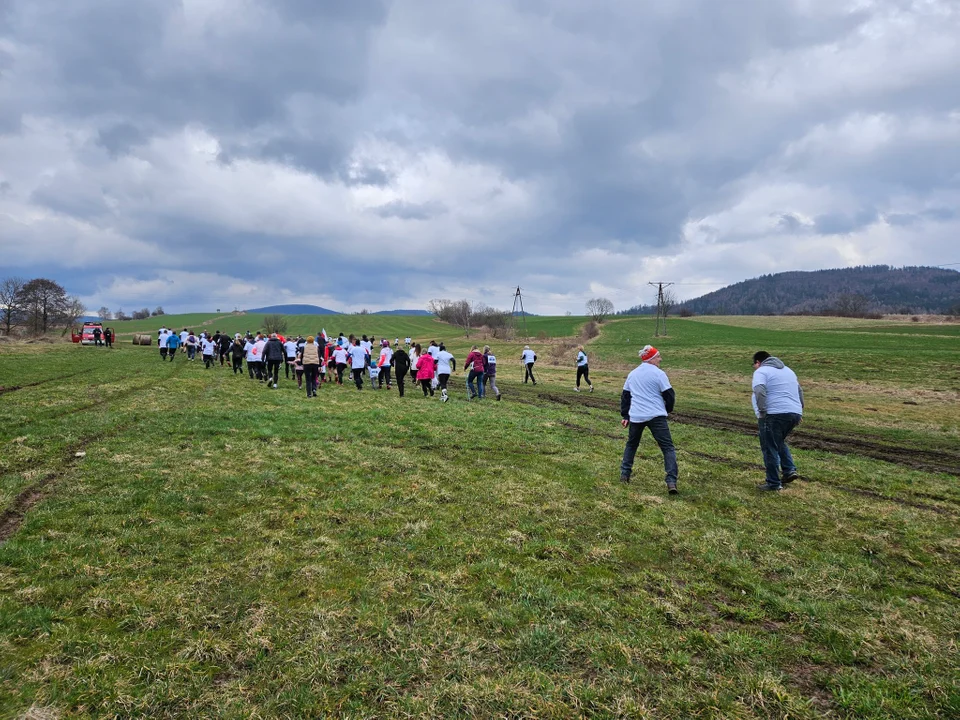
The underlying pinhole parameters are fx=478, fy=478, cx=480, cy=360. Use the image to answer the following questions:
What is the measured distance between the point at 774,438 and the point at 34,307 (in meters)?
86.7

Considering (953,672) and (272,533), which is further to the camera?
(272,533)

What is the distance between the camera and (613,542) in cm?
546

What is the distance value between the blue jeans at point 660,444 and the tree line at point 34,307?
254 feet

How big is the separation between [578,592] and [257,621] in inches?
106

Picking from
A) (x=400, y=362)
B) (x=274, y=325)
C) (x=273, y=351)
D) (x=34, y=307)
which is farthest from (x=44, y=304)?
(x=400, y=362)

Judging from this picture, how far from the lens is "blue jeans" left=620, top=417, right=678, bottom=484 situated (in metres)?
7.40

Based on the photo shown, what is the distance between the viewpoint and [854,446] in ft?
39.2

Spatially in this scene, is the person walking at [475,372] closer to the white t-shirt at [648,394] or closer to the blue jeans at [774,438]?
the white t-shirt at [648,394]

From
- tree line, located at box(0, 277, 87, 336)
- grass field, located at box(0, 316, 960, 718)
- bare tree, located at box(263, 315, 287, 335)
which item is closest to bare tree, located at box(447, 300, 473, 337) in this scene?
bare tree, located at box(263, 315, 287, 335)

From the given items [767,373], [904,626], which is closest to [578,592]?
[904,626]

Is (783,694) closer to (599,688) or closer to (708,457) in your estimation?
(599,688)

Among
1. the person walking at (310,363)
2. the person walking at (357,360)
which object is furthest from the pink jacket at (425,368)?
the person walking at (310,363)

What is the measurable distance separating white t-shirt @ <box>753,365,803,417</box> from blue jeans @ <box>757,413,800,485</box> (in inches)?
4.0

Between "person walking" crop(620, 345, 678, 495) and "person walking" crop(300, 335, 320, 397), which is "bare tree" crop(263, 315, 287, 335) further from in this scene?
"person walking" crop(620, 345, 678, 495)
